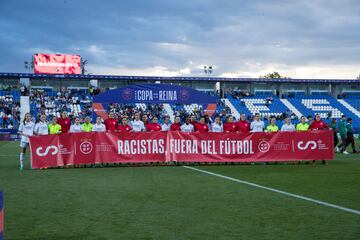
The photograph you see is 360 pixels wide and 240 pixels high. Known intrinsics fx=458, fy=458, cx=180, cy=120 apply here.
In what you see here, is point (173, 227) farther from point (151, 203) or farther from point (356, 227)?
point (356, 227)

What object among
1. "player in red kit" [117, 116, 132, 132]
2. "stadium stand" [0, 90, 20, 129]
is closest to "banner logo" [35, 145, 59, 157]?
"player in red kit" [117, 116, 132, 132]

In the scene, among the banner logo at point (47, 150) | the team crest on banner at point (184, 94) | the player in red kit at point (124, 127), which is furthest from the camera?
the team crest on banner at point (184, 94)

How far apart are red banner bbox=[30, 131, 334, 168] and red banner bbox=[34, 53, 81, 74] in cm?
4377

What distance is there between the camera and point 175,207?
25.7 feet

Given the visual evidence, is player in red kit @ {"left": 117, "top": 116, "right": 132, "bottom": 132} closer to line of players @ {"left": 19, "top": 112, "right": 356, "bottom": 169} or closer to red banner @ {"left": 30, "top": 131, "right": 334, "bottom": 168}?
line of players @ {"left": 19, "top": 112, "right": 356, "bottom": 169}

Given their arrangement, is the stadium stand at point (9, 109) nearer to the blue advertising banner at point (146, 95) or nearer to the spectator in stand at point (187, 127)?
the blue advertising banner at point (146, 95)

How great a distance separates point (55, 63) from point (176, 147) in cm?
4476

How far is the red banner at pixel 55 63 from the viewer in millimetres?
56656

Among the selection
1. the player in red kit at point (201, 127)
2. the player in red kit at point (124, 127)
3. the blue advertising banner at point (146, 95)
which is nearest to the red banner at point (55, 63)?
the blue advertising banner at point (146, 95)

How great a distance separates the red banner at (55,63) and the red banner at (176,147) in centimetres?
4377

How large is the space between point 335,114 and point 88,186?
45516 mm

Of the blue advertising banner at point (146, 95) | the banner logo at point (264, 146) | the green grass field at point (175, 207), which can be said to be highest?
the blue advertising banner at point (146, 95)

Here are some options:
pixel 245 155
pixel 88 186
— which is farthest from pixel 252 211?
pixel 245 155

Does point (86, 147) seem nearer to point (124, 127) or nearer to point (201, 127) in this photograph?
point (124, 127)
